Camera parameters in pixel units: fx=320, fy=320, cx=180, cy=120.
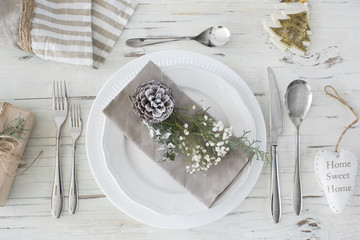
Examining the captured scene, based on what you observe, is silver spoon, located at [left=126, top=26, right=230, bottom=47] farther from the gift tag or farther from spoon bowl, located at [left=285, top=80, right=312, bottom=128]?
the gift tag

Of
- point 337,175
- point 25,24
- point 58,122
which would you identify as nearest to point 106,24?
point 25,24

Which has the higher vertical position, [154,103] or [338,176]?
[154,103]

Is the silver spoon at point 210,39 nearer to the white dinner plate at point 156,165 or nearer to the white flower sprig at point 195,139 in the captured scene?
the white dinner plate at point 156,165

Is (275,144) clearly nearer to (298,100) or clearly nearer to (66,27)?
(298,100)

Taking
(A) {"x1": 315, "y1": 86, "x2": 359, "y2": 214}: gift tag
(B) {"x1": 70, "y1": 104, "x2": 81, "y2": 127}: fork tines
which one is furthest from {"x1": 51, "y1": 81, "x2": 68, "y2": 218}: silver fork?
(A) {"x1": 315, "y1": 86, "x2": 359, "y2": 214}: gift tag

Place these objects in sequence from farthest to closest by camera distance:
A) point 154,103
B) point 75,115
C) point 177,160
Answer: point 75,115
point 177,160
point 154,103

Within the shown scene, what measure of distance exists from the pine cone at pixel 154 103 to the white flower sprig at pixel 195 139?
56 millimetres

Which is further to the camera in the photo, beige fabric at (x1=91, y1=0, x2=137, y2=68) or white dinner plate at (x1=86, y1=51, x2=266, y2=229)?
beige fabric at (x1=91, y1=0, x2=137, y2=68)

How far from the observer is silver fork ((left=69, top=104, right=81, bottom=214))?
902mm

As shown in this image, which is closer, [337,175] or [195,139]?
[195,139]

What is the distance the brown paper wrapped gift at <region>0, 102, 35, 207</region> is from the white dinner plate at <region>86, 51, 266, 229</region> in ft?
0.56

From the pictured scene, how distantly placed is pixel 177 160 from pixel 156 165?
0.26 ft

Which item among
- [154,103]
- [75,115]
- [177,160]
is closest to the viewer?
[154,103]

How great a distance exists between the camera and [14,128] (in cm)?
86
